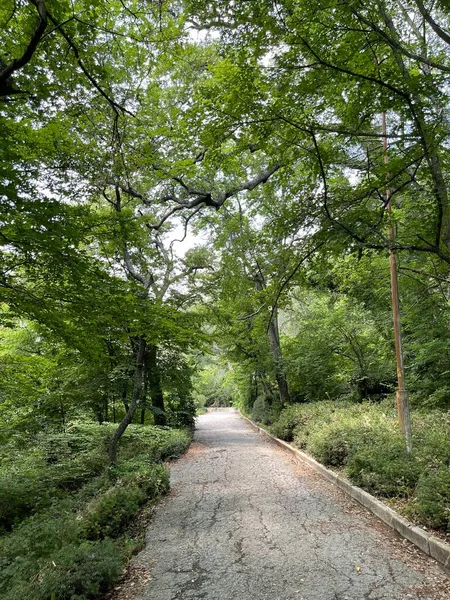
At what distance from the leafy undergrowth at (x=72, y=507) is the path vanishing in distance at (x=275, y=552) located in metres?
0.42

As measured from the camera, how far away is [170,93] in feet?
33.6

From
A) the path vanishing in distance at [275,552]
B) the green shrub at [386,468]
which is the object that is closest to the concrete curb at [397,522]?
the path vanishing in distance at [275,552]

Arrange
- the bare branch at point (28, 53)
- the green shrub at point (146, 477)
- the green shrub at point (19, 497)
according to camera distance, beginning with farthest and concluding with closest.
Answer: the green shrub at point (146, 477), the green shrub at point (19, 497), the bare branch at point (28, 53)

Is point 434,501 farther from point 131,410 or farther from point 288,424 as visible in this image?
point 288,424

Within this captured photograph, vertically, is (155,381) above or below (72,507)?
above

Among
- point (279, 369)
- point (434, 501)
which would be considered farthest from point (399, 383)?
point (279, 369)

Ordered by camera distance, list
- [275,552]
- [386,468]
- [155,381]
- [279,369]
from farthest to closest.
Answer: [279,369]
[155,381]
[386,468]
[275,552]

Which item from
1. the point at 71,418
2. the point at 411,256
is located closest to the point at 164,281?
the point at 71,418

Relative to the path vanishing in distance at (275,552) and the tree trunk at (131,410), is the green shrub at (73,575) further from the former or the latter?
the tree trunk at (131,410)

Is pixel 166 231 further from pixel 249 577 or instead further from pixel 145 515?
pixel 249 577

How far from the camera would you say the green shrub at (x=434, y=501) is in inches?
181

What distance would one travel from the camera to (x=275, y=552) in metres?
4.68

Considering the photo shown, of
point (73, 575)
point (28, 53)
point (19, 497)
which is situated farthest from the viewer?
point (19, 497)

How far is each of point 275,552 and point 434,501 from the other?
210 centimetres
